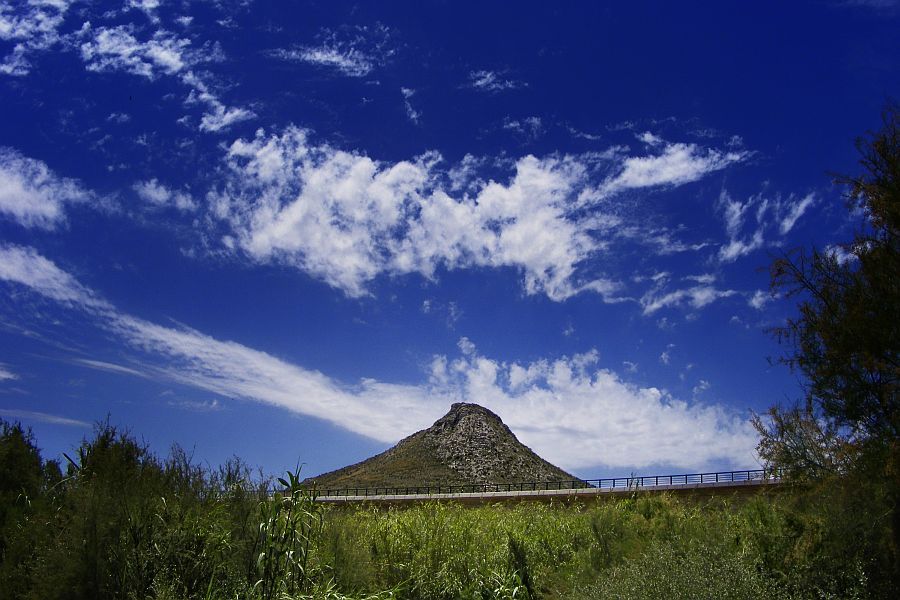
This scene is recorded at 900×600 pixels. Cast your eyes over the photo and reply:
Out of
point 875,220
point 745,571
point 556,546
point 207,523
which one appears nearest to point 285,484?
point 207,523

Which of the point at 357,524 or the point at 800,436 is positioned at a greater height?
the point at 800,436

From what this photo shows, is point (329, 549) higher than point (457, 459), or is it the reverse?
point (457, 459)

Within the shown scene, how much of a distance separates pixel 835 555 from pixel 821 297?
15.8 ft

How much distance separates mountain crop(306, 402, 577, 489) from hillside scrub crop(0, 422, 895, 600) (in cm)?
8126

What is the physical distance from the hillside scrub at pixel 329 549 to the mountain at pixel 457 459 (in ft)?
267

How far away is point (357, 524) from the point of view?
15570 mm

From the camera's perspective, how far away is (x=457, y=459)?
11094cm

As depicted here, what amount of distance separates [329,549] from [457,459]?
329 feet

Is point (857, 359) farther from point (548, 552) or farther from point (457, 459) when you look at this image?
point (457, 459)

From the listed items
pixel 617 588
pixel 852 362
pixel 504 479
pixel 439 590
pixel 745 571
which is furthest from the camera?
pixel 504 479

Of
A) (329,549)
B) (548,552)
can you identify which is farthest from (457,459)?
(329,549)

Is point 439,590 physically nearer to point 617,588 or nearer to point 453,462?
point 617,588

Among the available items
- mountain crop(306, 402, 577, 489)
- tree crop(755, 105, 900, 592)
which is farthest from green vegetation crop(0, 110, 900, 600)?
mountain crop(306, 402, 577, 489)

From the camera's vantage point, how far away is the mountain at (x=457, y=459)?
340 feet
